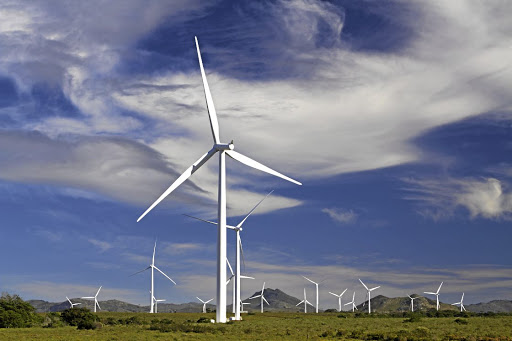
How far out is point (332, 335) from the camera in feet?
219

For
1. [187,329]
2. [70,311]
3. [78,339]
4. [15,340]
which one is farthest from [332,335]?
[70,311]

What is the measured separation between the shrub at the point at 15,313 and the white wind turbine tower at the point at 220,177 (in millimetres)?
35868

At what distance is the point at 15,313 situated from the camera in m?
98.9

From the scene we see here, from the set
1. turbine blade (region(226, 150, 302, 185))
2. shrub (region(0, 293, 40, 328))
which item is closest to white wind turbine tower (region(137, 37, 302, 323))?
turbine blade (region(226, 150, 302, 185))

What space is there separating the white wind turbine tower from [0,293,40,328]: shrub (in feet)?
118

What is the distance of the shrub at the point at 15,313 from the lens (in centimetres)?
9731

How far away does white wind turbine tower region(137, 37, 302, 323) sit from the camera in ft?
267

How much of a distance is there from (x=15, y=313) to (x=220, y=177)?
42645 mm

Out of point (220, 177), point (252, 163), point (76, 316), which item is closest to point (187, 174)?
point (220, 177)

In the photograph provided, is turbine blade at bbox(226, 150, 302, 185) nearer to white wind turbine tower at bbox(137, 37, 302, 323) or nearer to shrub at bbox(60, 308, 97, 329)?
white wind turbine tower at bbox(137, 37, 302, 323)

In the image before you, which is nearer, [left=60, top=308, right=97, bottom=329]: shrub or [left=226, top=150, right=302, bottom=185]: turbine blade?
[left=226, top=150, right=302, bottom=185]: turbine blade

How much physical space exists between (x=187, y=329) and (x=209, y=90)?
117 ft

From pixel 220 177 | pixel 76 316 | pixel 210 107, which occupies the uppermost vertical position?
pixel 210 107

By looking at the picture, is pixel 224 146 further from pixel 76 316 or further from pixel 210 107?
pixel 76 316
